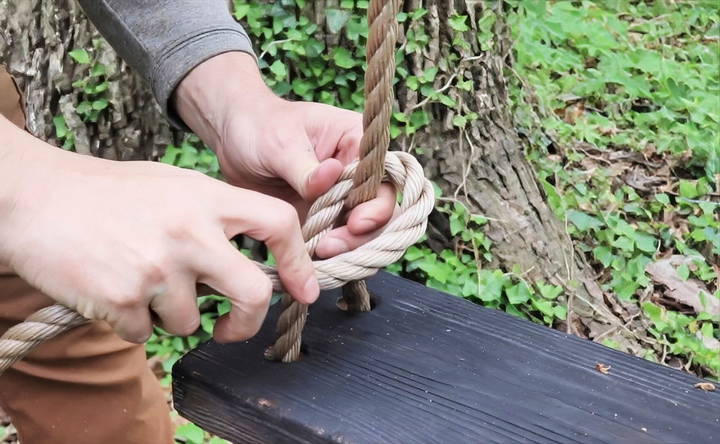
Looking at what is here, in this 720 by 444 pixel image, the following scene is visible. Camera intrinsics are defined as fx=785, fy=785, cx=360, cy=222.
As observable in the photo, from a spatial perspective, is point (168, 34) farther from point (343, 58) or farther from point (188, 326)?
point (343, 58)

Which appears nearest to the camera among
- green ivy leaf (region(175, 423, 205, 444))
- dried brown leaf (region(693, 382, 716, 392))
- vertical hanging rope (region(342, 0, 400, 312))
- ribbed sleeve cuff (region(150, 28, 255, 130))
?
vertical hanging rope (region(342, 0, 400, 312))

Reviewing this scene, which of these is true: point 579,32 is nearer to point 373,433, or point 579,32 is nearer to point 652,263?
point 652,263

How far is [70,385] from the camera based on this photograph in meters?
1.22

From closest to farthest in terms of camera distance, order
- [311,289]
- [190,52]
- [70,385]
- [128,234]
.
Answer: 1. [128,234]
2. [311,289]
3. [190,52]
4. [70,385]

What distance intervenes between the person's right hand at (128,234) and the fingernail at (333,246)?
0.65ft

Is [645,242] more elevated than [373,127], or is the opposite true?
[373,127]

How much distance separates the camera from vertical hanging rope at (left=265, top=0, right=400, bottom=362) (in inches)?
31.5

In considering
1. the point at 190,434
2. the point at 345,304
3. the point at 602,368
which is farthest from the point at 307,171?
the point at 190,434

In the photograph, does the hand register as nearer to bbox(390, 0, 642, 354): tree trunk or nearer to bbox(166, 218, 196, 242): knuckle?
bbox(166, 218, 196, 242): knuckle

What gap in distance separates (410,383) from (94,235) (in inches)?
14.9

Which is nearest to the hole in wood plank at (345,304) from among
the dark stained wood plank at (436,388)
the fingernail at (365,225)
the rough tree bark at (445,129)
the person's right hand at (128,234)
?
the dark stained wood plank at (436,388)

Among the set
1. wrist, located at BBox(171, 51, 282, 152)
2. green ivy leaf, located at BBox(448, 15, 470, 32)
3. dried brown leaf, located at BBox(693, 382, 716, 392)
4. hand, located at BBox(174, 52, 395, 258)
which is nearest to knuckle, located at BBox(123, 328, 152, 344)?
hand, located at BBox(174, 52, 395, 258)

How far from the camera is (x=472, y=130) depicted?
6.43 feet

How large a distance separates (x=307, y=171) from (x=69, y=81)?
1.13 m
